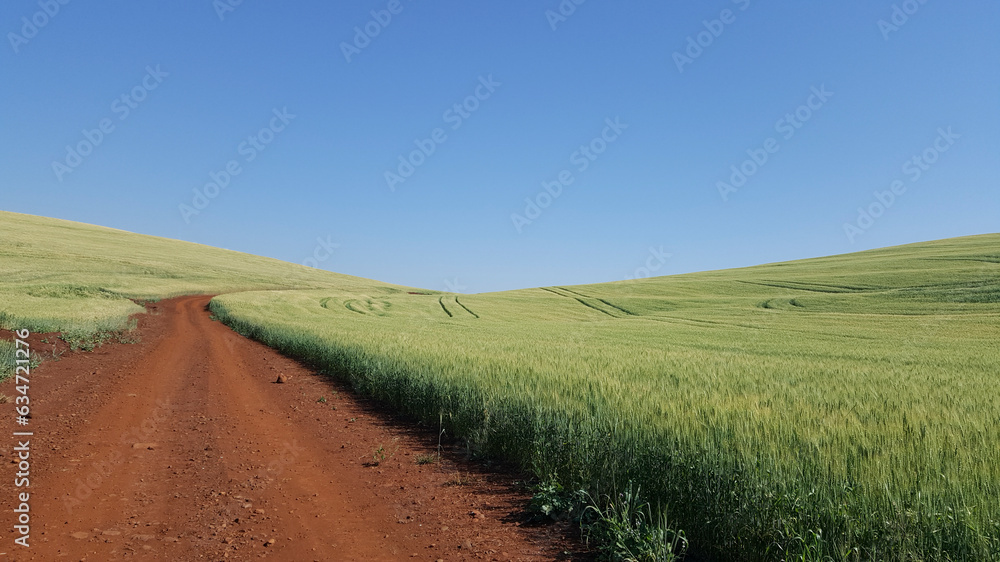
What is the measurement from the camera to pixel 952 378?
10.5 m

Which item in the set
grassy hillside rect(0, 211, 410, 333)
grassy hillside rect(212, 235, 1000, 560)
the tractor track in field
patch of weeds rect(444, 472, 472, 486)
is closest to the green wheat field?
grassy hillside rect(212, 235, 1000, 560)

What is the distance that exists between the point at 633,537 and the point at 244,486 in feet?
14.2

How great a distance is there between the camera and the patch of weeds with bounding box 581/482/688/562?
153 inches

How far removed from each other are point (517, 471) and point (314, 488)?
245 cm

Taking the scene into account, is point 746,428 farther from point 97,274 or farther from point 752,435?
point 97,274

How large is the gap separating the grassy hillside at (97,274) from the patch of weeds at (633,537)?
21.1 meters

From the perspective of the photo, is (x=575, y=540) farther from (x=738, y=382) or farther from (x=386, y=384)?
(x=386, y=384)

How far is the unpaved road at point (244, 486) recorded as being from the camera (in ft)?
14.7

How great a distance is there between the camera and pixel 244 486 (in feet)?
19.2

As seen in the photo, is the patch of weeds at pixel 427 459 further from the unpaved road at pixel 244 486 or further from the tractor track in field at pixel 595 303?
the tractor track in field at pixel 595 303

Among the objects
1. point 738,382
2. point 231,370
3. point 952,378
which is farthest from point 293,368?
point 952,378

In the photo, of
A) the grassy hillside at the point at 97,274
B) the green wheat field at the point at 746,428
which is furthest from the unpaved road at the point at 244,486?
Result: the grassy hillside at the point at 97,274

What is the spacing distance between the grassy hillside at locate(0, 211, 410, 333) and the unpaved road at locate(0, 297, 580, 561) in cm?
1340

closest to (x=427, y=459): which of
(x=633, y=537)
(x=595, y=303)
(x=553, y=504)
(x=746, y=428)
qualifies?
(x=553, y=504)
